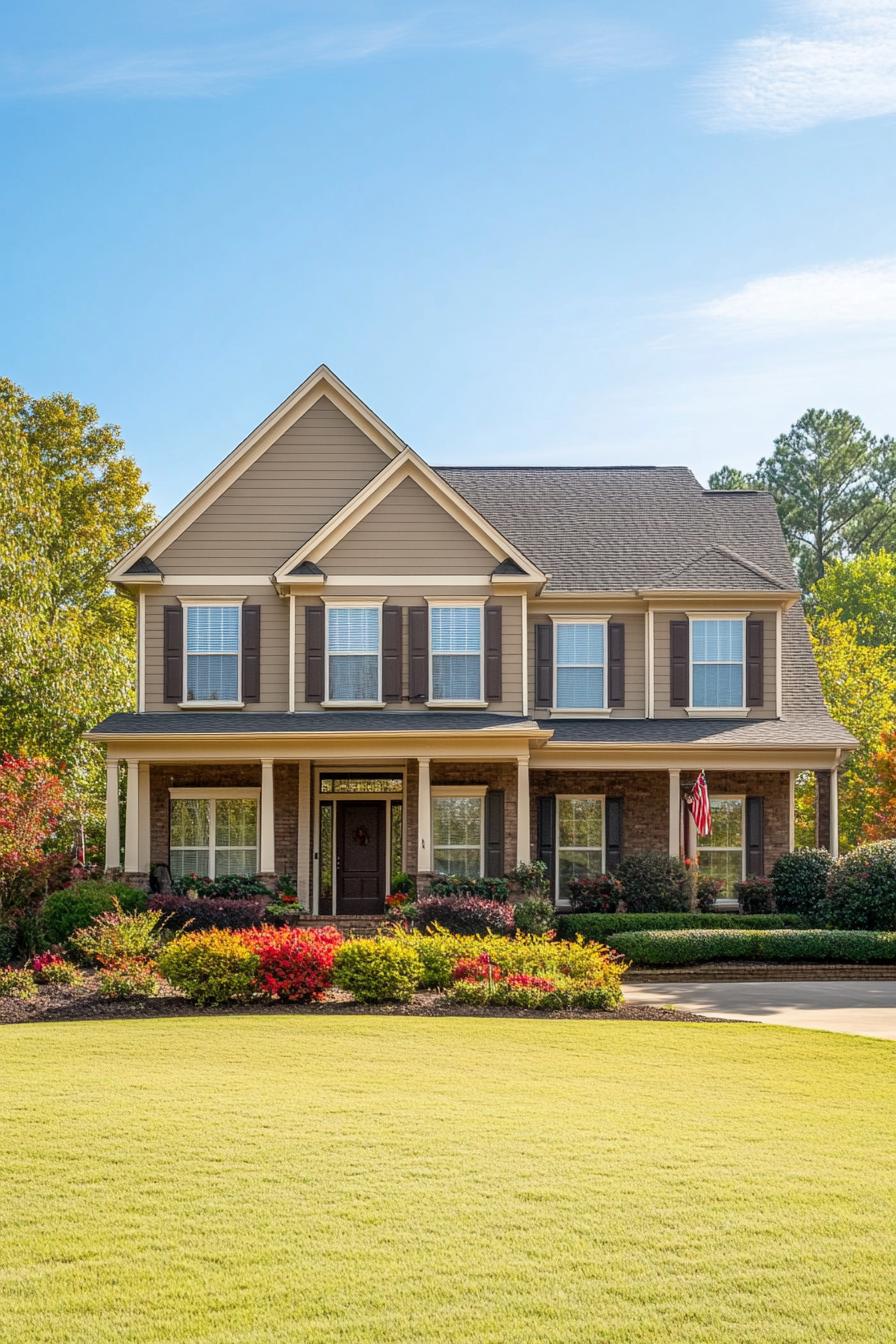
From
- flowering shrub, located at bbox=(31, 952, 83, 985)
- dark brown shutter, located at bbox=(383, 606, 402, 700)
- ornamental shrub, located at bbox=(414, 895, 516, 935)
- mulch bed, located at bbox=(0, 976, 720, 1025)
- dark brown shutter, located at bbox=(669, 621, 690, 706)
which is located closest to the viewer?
mulch bed, located at bbox=(0, 976, 720, 1025)

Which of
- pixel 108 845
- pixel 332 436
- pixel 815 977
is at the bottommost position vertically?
pixel 815 977

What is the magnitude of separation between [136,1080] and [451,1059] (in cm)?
288

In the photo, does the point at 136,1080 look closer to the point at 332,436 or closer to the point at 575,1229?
the point at 575,1229

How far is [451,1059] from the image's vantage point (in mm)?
12461

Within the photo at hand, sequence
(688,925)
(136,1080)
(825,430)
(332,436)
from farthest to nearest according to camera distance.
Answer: (825,430) < (332,436) < (688,925) < (136,1080)

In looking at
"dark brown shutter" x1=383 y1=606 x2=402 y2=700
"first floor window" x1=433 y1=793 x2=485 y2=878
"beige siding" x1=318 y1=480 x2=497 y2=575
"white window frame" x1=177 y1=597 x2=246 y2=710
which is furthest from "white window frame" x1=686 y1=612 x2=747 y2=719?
"white window frame" x1=177 y1=597 x2=246 y2=710

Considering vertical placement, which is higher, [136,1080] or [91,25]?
[91,25]

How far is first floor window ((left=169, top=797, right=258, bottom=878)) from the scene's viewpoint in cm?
2602

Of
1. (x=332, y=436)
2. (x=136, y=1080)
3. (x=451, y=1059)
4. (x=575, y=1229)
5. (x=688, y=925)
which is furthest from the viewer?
(x=332, y=436)

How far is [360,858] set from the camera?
26.3m

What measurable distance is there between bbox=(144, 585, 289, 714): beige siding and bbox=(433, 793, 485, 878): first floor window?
3601mm

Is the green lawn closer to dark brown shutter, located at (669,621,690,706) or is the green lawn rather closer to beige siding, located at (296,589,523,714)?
beige siding, located at (296,589,523,714)

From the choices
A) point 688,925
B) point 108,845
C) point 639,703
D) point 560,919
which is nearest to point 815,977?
point 688,925

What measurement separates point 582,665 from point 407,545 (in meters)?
4.46
